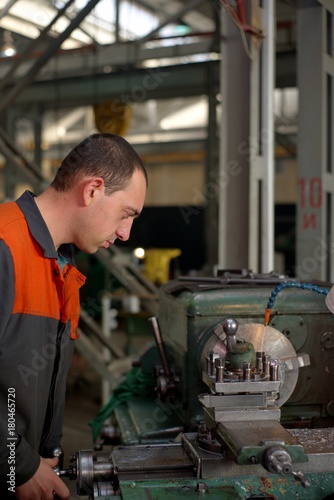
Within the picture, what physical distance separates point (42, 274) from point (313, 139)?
1549 mm

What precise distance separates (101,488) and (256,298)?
54cm

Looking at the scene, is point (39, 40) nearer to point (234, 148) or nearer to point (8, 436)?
point (234, 148)

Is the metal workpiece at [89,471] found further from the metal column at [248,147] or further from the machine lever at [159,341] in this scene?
the metal column at [248,147]

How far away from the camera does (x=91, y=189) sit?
111 centimetres

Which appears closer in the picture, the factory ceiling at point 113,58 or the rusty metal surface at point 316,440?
the rusty metal surface at point 316,440

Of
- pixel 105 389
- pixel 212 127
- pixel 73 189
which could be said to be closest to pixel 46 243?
pixel 73 189

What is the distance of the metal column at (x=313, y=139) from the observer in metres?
2.35

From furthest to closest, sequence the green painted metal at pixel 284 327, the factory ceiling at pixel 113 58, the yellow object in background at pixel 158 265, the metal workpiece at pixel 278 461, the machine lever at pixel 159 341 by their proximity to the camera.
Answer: the yellow object in background at pixel 158 265
the factory ceiling at pixel 113 58
the machine lever at pixel 159 341
the green painted metal at pixel 284 327
the metal workpiece at pixel 278 461

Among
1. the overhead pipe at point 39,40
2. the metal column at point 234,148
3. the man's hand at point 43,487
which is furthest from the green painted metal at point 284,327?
the overhead pipe at point 39,40

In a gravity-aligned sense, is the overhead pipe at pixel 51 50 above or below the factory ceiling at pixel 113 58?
below

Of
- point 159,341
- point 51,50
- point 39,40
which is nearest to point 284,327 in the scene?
point 159,341

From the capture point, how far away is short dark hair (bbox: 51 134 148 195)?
1119 millimetres

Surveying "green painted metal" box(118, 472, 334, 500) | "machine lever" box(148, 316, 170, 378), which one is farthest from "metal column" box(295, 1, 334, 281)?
"green painted metal" box(118, 472, 334, 500)

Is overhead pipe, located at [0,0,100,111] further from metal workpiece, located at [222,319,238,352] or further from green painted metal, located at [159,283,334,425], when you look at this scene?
metal workpiece, located at [222,319,238,352]
